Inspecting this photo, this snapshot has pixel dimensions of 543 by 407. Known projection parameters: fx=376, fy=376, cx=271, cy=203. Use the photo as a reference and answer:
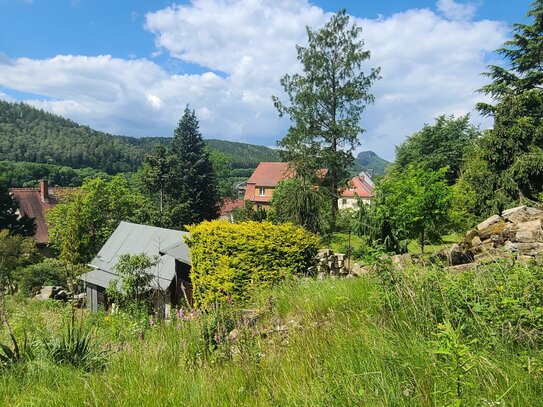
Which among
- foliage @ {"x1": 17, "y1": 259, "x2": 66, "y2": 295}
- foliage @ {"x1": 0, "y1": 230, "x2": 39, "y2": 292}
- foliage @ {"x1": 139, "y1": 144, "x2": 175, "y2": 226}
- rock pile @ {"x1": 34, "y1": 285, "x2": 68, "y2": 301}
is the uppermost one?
foliage @ {"x1": 139, "y1": 144, "x2": 175, "y2": 226}

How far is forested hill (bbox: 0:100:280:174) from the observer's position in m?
97.2

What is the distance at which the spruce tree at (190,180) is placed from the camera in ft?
120

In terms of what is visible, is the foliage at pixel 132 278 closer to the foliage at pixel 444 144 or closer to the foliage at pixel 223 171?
the foliage at pixel 444 144

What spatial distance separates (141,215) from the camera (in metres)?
33.8

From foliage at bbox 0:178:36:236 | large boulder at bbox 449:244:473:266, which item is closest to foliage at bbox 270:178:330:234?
large boulder at bbox 449:244:473:266

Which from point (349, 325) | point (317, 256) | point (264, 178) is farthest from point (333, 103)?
point (264, 178)

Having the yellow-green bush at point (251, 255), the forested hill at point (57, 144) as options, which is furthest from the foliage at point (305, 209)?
the forested hill at point (57, 144)

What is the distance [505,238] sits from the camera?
311 inches

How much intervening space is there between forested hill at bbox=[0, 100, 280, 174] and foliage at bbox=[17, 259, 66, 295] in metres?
55.1

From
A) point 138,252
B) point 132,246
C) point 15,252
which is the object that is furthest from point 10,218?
point 138,252

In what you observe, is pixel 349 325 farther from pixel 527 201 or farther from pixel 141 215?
pixel 141 215

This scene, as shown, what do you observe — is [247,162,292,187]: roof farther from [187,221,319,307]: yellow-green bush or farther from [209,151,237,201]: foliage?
[187,221,319,307]: yellow-green bush

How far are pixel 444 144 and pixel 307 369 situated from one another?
39.7m

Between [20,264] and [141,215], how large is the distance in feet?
32.7
